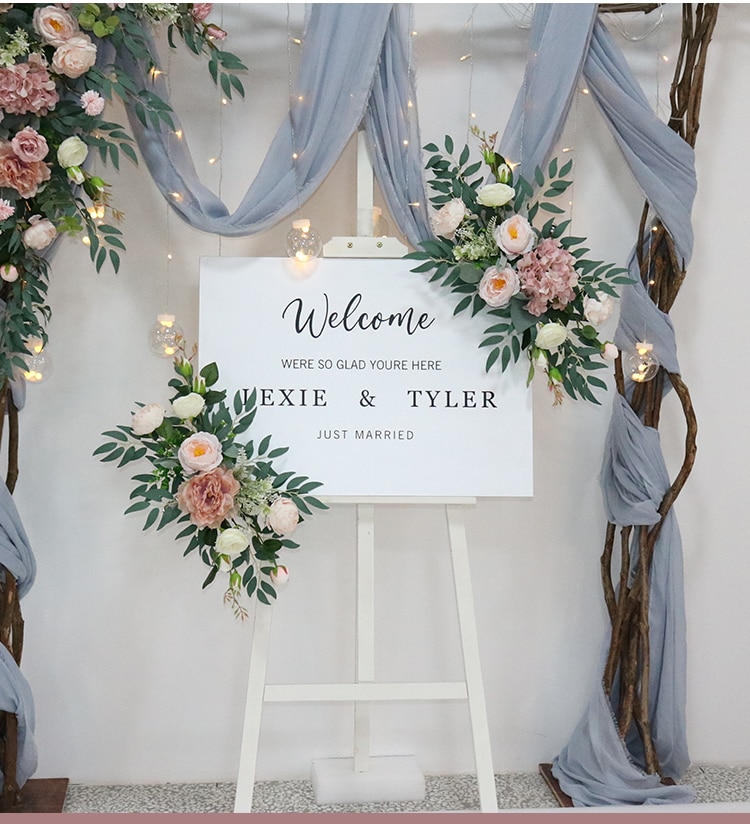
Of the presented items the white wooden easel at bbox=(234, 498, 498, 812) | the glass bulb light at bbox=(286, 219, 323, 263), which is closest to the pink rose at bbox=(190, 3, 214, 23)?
the glass bulb light at bbox=(286, 219, 323, 263)

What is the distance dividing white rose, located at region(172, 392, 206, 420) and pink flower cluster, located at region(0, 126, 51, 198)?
563 millimetres

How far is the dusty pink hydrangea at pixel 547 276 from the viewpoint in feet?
7.01

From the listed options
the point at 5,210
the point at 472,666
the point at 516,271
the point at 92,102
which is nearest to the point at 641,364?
the point at 516,271

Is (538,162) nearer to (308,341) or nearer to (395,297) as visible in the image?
(395,297)

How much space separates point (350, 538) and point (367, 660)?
39 centimetres

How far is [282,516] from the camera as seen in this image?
2074 mm

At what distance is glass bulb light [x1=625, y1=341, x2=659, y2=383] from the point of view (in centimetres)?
228

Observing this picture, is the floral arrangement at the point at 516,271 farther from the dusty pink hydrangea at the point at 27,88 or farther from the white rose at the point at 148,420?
the dusty pink hydrangea at the point at 27,88

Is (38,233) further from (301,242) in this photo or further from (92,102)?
(301,242)

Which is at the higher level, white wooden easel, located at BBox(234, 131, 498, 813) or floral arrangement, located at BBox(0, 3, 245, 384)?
floral arrangement, located at BBox(0, 3, 245, 384)

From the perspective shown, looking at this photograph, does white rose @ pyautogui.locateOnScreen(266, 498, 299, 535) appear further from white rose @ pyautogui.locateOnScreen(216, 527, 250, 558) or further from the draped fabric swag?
the draped fabric swag

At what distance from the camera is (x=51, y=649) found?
8.32 ft

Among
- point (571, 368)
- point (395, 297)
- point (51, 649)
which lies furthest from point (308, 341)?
point (51, 649)

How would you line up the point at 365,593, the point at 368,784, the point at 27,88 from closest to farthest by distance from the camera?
the point at 27,88 → the point at 365,593 → the point at 368,784
